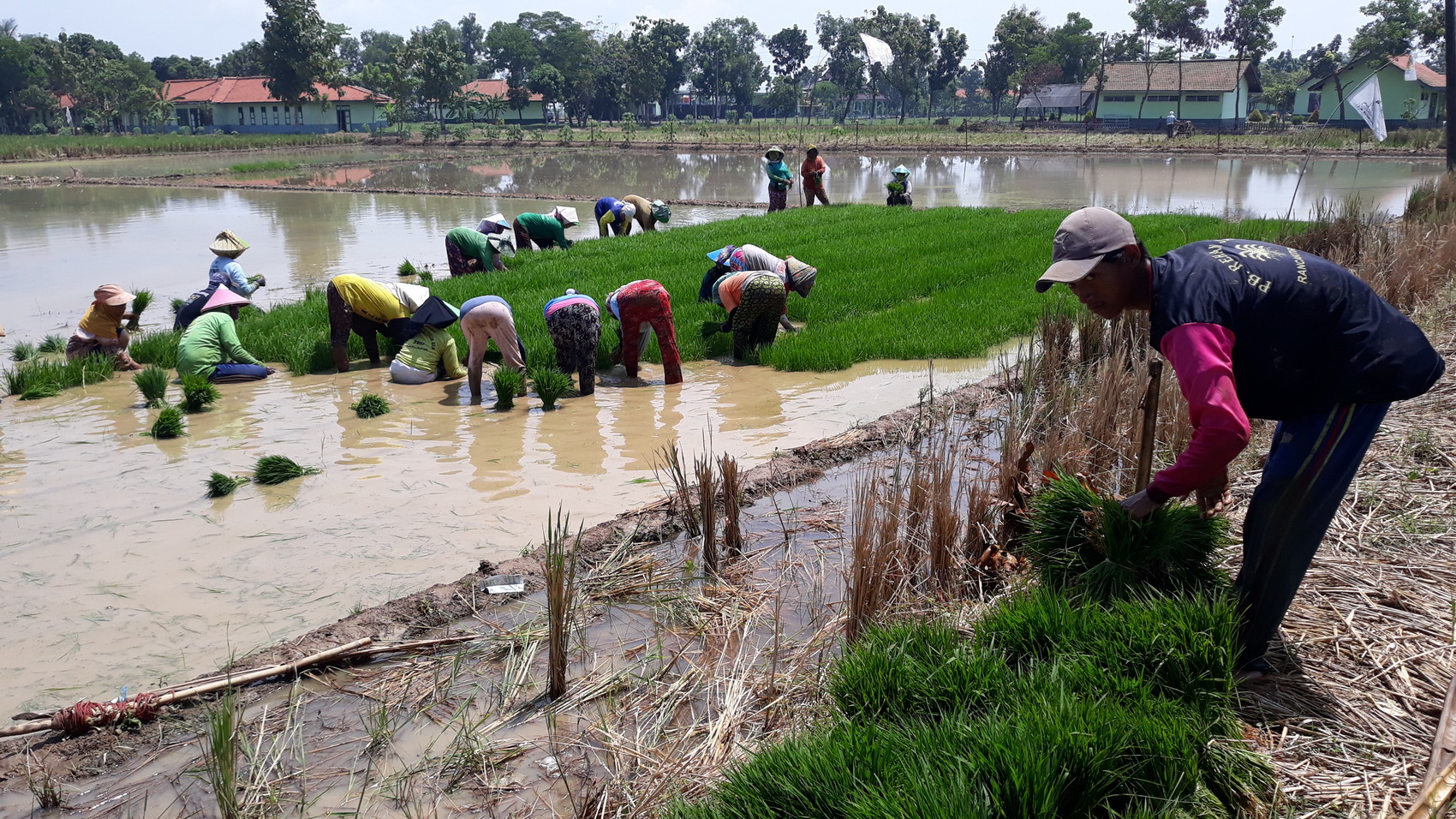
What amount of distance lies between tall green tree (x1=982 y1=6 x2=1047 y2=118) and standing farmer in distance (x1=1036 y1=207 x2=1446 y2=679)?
73930 mm

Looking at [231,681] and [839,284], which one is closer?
[231,681]

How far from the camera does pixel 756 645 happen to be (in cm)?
382

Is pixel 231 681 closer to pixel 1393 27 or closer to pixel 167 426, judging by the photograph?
pixel 167 426

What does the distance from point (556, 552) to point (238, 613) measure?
6.05 ft

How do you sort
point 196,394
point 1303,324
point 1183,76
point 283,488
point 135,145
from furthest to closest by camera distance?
point 1183,76
point 135,145
point 196,394
point 283,488
point 1303,324

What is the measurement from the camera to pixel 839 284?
1129 centimetres

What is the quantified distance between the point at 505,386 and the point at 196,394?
244cm

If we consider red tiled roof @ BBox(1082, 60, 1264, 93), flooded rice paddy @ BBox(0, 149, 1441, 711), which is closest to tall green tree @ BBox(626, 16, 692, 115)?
red tiled roof @ BBox(1082, 60, 1264, 93)

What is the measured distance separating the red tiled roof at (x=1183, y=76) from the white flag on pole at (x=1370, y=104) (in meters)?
49.6

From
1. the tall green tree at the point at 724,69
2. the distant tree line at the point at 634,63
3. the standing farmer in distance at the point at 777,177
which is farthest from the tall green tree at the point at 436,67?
the standing farmer in distance at the point at 777,177

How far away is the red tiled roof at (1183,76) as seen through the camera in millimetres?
56156

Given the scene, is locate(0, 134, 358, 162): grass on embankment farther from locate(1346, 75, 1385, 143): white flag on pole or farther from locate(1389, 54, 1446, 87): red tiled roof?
locate(1389, 54, 1446, 87): red tiled roof

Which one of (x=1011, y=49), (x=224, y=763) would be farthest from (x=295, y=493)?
(x=1011, y=49)

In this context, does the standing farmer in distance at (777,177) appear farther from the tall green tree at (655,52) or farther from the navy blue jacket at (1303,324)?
the tall green tree at (655,52)
